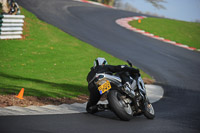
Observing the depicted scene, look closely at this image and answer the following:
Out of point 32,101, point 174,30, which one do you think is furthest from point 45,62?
point 174,30

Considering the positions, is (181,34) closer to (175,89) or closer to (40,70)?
(175,89)

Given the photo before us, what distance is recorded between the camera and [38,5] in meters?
30.9

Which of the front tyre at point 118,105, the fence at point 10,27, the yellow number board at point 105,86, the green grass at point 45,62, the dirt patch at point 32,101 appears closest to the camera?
the front tyre at point 118,105

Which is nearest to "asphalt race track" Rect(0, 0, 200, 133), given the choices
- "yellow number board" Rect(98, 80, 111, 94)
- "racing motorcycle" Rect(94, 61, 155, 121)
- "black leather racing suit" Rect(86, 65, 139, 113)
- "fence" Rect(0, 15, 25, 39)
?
"racing motorcycle" Rect(94, 61, 155, 121)

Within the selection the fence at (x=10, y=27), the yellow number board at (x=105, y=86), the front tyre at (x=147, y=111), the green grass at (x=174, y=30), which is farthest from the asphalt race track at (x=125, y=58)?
the fence at (x=10, y=27)

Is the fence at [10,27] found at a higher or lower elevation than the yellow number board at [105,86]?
lower

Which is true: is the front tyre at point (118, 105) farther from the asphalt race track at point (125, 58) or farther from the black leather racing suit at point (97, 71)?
the black leather racing suit at point (97, 71)

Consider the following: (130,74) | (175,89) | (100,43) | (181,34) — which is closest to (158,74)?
(175,89)

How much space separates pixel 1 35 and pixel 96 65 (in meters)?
12.4

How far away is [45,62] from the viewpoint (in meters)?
15.7

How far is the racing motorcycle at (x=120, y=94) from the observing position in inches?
275

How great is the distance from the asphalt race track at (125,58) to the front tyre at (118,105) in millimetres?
169

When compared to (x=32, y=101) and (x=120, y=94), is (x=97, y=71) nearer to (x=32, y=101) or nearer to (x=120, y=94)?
(x=120, y=94)

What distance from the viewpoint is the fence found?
731 inches
